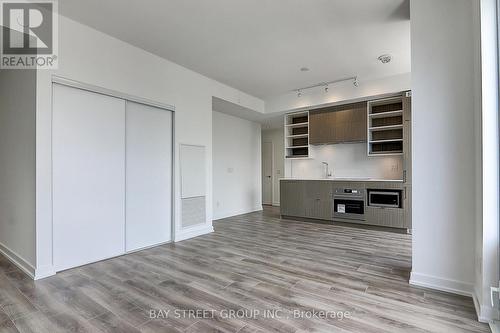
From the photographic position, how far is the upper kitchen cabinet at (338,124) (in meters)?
5.33

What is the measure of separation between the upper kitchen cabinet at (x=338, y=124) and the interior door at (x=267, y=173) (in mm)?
2725

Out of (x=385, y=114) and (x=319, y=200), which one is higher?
(x=385, y=114)

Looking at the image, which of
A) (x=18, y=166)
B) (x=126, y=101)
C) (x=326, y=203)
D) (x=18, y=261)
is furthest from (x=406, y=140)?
(x=18, y=261)

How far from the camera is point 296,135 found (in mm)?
6383

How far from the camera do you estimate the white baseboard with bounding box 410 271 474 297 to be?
2255 mm

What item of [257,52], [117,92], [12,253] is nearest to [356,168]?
[257,52]

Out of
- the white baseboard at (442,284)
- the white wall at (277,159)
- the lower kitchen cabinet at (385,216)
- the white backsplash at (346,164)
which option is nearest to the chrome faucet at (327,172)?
the white backsplash at (346,164)

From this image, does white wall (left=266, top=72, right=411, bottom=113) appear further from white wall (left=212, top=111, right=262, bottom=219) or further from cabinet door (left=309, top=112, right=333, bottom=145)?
white wall (left=212, top=111, right=262, bottom=219)

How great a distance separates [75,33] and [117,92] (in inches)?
30.0

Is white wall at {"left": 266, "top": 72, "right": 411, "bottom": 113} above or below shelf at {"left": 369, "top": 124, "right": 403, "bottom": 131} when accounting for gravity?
above

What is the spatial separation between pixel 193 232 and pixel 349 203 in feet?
10.1

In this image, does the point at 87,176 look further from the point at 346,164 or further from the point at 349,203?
the point at 346,164

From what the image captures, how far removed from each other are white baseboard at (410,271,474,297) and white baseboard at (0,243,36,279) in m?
3.88

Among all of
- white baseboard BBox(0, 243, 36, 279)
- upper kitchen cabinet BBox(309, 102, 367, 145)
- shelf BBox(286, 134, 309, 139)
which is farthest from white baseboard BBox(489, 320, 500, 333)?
shelf BBox(286, 134, 309, 139)
